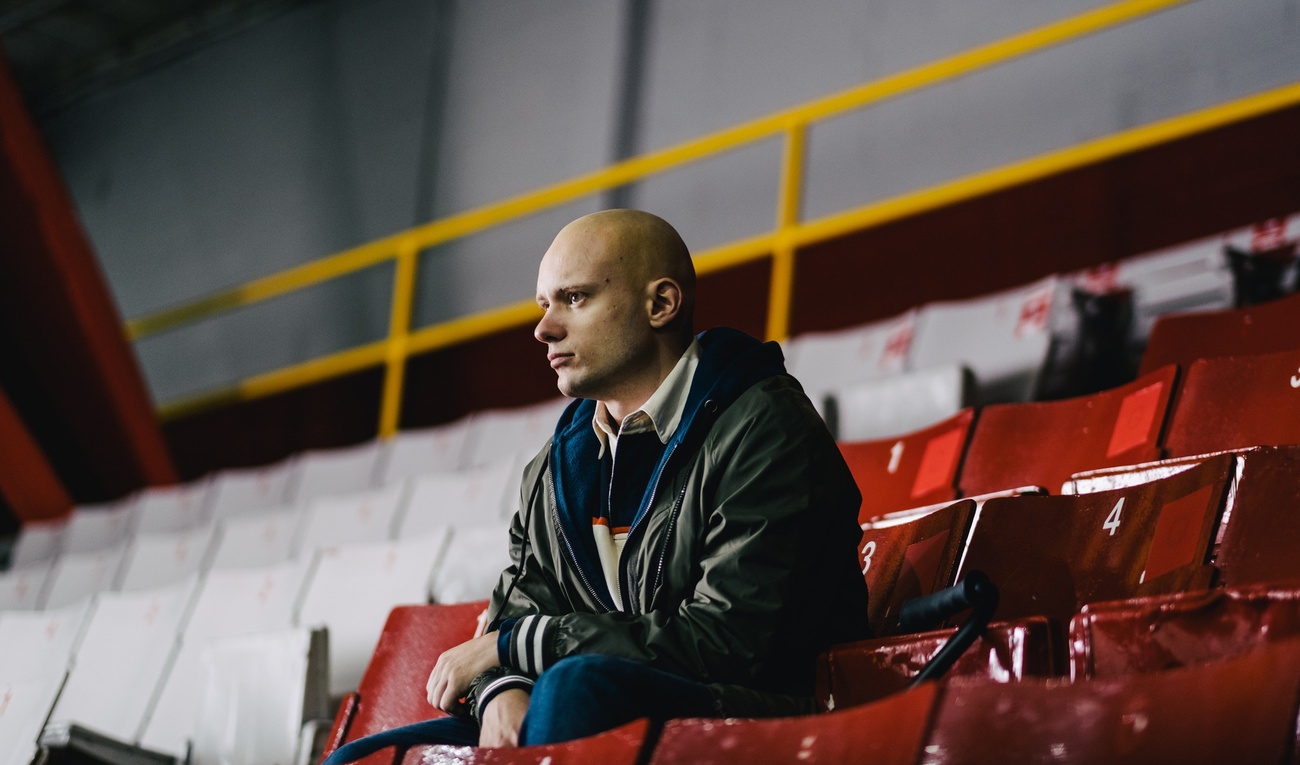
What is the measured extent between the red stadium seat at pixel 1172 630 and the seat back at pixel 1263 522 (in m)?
0.15

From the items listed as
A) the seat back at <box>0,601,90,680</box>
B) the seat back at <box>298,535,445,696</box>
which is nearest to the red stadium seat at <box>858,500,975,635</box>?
the seat back at <box>298,535,445,696</box>

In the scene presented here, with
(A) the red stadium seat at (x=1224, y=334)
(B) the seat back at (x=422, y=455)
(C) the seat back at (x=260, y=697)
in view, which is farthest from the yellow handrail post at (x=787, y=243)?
(C) the seat back at (x=260, y=697)

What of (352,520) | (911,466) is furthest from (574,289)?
(352,520)

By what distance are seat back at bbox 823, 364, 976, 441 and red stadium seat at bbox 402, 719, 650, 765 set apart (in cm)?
81

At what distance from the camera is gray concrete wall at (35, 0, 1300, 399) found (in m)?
2.06

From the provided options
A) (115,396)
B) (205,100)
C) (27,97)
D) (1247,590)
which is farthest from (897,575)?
(27,97)

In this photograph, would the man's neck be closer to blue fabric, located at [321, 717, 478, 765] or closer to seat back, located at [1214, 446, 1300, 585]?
blue fabric, located at [321, 717, 478, 765]

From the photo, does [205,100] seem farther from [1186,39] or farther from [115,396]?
[1186,39]

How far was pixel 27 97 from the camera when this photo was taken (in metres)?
3.56

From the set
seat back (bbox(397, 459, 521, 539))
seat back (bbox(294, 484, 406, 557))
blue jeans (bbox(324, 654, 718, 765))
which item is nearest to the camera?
blue jeans (bbox(324, 654, 718, 765))

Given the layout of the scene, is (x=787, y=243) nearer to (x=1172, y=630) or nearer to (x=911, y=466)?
(x=911, y=466)

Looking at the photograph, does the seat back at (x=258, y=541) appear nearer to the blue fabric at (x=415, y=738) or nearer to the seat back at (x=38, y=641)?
the seat back at (x=38, y=641)

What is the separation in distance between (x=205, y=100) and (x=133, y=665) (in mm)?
2342

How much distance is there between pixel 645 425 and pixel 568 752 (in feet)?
0.72
